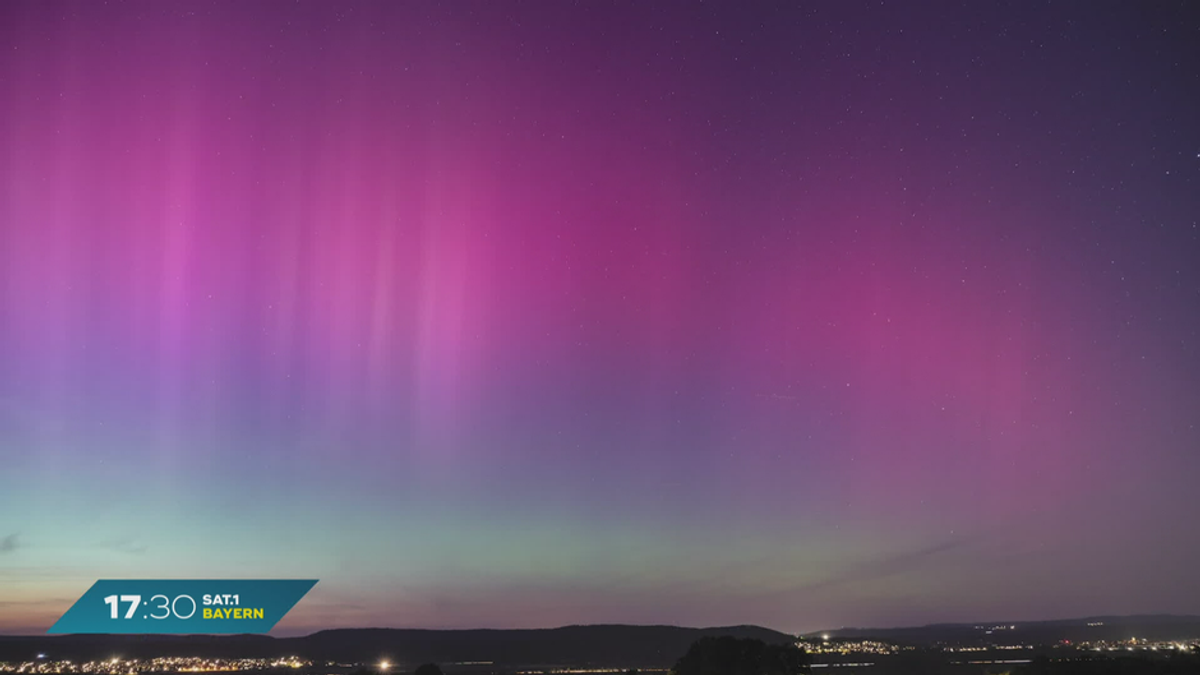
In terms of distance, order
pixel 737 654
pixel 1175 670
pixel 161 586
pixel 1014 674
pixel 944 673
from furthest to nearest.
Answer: pixel 944 673
pixel 1014 674
pixel 737 654
pixel 1175 670
pixel 161 586

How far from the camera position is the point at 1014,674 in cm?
10075

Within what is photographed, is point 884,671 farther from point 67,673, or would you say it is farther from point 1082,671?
point 67,673

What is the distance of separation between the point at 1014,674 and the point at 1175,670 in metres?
23.6

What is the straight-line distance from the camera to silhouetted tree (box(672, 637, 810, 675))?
272ft

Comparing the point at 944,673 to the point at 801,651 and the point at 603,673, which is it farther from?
the point at 801,651

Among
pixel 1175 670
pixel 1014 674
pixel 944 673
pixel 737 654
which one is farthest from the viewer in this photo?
pixel 944 673

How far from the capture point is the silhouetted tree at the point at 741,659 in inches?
3260

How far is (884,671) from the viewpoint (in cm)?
16538

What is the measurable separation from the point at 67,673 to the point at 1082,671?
19655cm

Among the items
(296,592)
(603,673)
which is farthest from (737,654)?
(603,673)

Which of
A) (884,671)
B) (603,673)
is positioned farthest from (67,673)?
(884,671)

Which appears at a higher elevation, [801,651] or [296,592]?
[296,592]

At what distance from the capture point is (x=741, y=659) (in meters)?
84.0

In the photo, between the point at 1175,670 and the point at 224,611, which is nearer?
the point at 224,611
